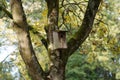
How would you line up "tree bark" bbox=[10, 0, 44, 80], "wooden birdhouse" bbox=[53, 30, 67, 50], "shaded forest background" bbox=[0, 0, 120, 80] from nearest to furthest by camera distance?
1. "tree bark" bbox=[10, 0, 44, 80]
2. "wooden birdhouse" bbox=[53, 30, 67, 50]
3. "shaded forest background" bbox=[0, 0, 120, 80]

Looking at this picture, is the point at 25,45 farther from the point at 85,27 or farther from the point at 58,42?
the point at 85,27

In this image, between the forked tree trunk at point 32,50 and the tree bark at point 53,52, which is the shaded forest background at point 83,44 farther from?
the forked tree trunk at point 32,50

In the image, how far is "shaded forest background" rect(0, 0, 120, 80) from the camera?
4.36 m

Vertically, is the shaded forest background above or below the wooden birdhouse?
below

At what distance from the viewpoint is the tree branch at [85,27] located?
351 centimetres

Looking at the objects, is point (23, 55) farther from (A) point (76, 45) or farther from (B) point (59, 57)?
(A) point (76, 45)

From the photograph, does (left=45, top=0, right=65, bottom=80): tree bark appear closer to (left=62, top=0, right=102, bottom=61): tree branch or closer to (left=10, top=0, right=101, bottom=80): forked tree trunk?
(left=10, top=0, right=101, bottom=80): forked tree trunk

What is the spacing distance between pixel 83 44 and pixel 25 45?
2.52m

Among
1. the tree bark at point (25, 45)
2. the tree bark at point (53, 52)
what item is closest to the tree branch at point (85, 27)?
the tree bark at point (53, 52)

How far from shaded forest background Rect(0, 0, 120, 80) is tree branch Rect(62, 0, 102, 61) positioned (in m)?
0.42

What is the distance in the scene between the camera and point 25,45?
337cm

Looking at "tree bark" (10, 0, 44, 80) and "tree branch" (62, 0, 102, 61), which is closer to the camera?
"tree bark" (10, 0, 44, 80)

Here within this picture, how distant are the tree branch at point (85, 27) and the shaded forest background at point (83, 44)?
420 millimetres

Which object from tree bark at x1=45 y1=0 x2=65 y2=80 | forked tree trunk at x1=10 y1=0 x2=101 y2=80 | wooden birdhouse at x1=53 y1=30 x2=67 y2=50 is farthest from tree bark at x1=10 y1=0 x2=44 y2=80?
wooden birdhouse at x1=53 y1=30 x2=67 y2=50
